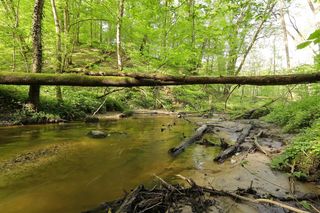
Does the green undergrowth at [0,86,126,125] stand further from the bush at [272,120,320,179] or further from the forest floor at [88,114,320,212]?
the bush at [272,120,320,179]

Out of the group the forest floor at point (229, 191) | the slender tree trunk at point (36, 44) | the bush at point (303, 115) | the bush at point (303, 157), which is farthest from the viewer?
the slender tree trunk at point (36, 44)

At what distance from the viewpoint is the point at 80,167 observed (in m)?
5.41

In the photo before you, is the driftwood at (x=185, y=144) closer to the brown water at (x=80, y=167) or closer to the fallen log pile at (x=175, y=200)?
the brown water at (x=80, y=167)

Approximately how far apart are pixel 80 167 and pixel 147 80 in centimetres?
327

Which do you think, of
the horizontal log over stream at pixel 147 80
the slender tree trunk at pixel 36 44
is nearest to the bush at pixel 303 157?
the horizontal log over stream at pixel 147 80

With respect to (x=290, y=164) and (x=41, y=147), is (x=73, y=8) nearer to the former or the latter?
(x=41, y=147)

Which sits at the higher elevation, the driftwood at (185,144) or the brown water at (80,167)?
the driftwood at (185,144)

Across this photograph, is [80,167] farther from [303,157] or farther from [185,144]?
[303,157]

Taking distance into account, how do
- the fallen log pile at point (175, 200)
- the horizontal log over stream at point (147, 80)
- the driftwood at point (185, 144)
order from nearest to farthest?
the horizontal log over stream at point (147, 80) → the fallen log pile at point (175, 200) → the driftwood at point (185, 144)

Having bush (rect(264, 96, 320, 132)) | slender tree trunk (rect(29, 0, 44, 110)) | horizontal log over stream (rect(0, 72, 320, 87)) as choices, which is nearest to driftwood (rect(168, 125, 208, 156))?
bush (rect(264, 96, 320, 132))

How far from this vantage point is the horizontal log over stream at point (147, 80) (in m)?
2.71

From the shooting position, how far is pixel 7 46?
12906 millimetres

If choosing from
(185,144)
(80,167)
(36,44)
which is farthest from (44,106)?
(185,144)

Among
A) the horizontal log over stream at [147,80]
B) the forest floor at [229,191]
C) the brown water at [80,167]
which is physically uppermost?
the horizontal log over stream at [147,80]
